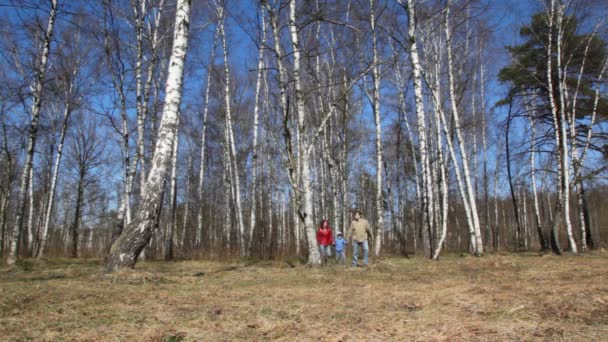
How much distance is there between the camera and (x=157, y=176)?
21.8 feet

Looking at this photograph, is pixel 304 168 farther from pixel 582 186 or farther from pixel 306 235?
pixel 582 186

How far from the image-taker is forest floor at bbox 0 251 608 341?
303cm

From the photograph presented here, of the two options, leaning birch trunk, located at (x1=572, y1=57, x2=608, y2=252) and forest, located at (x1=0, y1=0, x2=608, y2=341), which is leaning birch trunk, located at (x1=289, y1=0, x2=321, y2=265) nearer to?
forest, located at (x1=0, y1=0, x2=608, y2=341)

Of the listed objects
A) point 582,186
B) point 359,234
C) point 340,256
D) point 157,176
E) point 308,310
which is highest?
point 582,186

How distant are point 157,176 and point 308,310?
12.9 ft

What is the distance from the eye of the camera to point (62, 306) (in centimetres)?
405

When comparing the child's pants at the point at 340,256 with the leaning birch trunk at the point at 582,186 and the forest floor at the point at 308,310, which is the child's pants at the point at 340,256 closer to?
the forest floor at the point at 308,310

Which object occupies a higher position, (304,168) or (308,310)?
(304,168)

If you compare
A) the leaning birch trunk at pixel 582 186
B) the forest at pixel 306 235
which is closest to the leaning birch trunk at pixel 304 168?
the forest at pixel 306 235

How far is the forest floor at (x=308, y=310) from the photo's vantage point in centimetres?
303

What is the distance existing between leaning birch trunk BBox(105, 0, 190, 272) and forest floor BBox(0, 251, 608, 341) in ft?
1.38

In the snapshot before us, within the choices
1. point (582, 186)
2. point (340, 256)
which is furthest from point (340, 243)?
point (582, 186)

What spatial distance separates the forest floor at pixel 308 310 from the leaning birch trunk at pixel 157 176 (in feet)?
1.38

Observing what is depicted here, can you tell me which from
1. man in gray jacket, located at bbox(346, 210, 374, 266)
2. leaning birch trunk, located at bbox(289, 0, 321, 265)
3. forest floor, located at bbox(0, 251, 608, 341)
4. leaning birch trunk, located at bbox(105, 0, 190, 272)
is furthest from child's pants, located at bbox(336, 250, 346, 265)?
leaning birch trunk, located at bbox(105, 0, 190, 272)
